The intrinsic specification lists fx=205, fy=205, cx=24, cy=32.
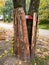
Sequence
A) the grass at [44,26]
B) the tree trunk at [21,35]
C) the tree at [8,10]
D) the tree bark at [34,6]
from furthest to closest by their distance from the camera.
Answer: the tree at [8,10] < the grass at [44,26] < the tree bark at [34,6] < the tree trunk at [21,35]

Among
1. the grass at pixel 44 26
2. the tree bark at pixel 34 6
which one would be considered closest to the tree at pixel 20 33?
the tree bark at pixel 34 6

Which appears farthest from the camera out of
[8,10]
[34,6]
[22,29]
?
[8,10]

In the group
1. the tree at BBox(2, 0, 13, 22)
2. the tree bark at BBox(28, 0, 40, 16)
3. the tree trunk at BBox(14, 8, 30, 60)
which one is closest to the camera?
the tree trunk at BBox(14, 8, 30, 60)

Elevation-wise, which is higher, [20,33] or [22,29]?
[22,29]

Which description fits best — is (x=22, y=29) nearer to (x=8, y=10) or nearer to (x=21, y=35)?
(x=21, y=35)

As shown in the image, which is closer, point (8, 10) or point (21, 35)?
point (21, 35)

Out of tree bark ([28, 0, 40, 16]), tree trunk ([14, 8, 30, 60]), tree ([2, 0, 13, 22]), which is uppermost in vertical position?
tree bark ([28, 0, 40, 16])

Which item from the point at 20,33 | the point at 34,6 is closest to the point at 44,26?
the point at 34,6

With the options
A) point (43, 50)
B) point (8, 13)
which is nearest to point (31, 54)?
point (43, 50)

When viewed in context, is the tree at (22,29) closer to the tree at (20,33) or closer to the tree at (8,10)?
the tree at (20,33)

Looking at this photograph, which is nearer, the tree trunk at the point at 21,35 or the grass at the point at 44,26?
the tree trunk at the point at 21,35

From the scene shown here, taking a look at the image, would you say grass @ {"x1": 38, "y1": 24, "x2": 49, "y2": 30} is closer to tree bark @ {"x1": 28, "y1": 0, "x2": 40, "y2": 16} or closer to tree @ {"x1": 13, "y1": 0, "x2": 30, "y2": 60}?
tree bark @ {"x1": 28, "y1": 0, "x2": 40, "y2": 16}

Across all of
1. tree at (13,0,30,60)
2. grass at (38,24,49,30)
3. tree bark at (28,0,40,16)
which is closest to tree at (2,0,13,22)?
grass at (38,24,49,30)

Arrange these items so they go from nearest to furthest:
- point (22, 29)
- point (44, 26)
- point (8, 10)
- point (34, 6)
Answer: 1. point (22, 29)
2. point (34, 6)
3. point (44, 26)
4. point (8, 10)
